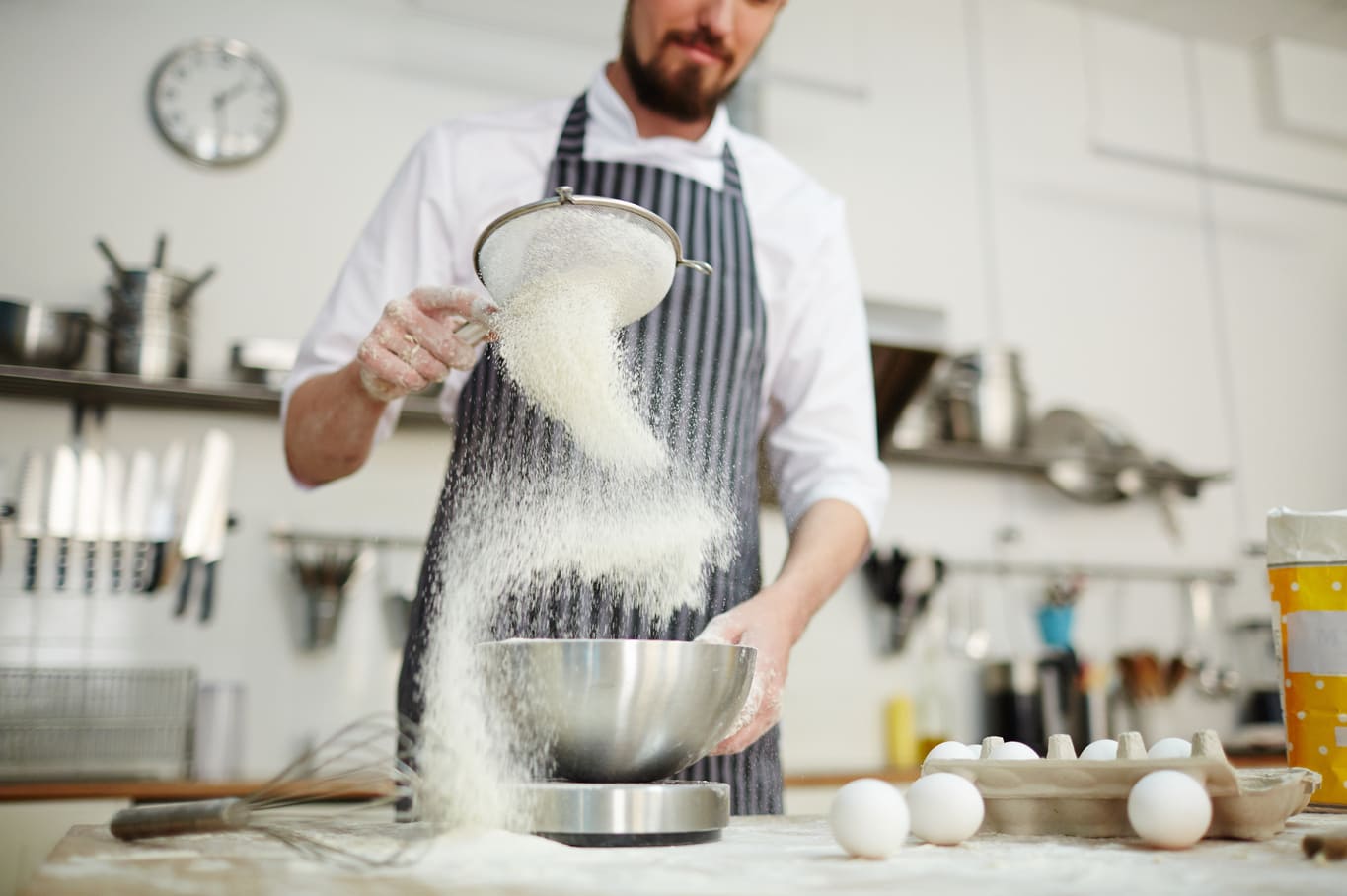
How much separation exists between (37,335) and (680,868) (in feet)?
7.83

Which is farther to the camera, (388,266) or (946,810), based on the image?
(388,266)

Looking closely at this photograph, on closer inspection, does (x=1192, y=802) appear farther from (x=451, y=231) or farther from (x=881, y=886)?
(x=451, y=231)

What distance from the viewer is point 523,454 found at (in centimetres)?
140

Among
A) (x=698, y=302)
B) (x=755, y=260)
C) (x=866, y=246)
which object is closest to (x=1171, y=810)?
(x=698, y=302)

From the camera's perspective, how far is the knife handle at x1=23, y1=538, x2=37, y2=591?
2.60 metres

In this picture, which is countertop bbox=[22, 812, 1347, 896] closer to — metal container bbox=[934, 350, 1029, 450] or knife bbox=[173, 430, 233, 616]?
knife bbox=[173, 430, 233, 616]

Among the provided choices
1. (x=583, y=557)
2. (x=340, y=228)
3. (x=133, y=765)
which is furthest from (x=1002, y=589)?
(x=583, y=557)

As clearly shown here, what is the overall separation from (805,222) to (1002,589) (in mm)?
2247

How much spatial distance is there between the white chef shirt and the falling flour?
289 mm

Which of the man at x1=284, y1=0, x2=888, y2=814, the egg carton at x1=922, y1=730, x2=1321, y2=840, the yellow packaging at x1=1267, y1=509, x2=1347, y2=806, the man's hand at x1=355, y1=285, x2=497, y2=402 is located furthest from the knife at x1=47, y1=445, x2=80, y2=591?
the yellow packaging at x1=1267, y1=509, x2=1347, y2=806

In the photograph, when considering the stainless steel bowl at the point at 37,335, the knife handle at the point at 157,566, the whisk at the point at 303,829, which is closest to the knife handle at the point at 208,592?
the knife handle at the point at 157,566

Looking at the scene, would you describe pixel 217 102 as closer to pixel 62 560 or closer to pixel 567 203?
pixel 62 560

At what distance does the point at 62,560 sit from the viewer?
2.70 meters

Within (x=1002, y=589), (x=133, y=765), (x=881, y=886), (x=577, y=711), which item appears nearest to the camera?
(x=881, y=886)
